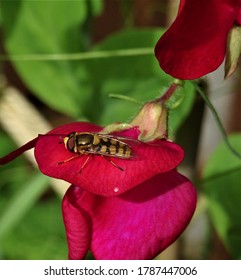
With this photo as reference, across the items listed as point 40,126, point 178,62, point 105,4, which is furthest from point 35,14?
point 105,4

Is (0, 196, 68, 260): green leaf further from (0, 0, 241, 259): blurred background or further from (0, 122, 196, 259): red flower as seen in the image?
(0, 122, 196, 259): red flower

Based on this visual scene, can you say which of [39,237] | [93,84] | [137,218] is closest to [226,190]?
[93,84]

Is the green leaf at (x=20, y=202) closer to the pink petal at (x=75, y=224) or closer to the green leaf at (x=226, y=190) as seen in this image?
the green leaf at (x=226, y=190)

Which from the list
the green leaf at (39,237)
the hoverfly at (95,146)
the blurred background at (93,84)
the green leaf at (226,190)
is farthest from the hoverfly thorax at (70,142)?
the green leaf at (39,237)

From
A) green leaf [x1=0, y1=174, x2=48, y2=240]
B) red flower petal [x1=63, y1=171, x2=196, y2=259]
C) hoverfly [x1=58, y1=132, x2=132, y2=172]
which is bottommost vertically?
green leaf [x1=0, y1=174, x2=48, y2=240]

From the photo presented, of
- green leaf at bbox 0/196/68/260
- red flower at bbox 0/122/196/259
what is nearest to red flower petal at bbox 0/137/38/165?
red flower at bbox 0/122/196/259

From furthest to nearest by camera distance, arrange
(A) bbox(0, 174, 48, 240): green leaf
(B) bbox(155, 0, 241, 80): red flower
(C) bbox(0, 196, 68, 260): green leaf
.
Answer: (C) bbox(0, 196, 68, 260): green leaf, (A) bbox(0, 174, 48, 240): green leaf, (B) bbox(155, 0, 241, 80): red flower

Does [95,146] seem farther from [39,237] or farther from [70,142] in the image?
[39,237]
